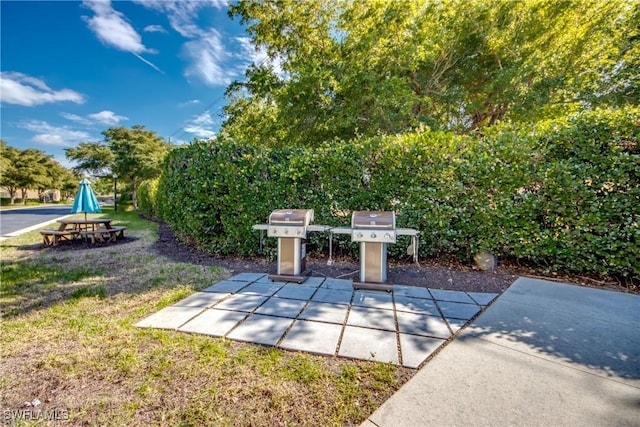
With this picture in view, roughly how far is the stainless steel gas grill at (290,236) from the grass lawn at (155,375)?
148 centimetres

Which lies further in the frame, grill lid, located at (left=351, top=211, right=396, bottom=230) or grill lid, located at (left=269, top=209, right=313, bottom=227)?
grill lid, located at (left=269, top=209, right=313, bottom=227)

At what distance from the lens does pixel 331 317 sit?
278 centimetres

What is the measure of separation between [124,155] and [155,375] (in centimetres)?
2196

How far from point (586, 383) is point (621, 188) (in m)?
3.12

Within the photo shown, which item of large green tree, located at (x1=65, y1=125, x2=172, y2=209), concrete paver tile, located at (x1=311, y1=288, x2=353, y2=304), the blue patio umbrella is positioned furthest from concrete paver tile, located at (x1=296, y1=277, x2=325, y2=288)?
large green tree, located at (x1=65, y1=125, x2=172, y2=209)

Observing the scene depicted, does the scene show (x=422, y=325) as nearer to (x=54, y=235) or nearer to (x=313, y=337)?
(x=313, y=337)

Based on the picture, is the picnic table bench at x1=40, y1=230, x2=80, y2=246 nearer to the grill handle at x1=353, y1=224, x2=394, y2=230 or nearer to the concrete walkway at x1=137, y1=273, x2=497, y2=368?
the concrete walkway at x1=137, y1=273, x2=497, y2=368

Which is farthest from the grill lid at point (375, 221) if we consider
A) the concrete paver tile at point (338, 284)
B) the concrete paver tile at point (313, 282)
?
the concrete paver tile at point (313, 282)

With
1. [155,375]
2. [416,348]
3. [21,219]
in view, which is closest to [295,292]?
[416,348]

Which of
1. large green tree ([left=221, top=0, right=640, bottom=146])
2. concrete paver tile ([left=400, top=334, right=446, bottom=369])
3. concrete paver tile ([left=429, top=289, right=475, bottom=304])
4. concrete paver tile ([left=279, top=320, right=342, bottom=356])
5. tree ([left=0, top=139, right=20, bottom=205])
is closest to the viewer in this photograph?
concrete paver tile ([left=400, top=334, right=446, bottom=369])

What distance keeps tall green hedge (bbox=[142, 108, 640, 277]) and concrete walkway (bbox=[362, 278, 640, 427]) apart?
1229 mm

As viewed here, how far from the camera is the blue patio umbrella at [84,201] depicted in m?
7.00

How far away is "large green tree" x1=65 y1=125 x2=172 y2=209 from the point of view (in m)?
19.3

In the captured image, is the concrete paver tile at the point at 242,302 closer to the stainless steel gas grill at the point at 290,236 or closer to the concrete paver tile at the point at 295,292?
the concrete paver tile at the point at 295,292
